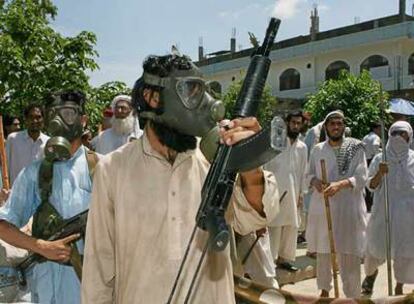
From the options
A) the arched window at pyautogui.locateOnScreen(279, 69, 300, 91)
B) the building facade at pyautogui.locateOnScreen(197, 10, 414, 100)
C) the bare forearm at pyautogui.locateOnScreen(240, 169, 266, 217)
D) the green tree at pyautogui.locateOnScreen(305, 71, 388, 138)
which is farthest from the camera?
the arched window at pyautogui.locateOnScreen(279, 69, 300, 91)

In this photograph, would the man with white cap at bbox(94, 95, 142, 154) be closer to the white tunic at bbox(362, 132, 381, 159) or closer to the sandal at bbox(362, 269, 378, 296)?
the sandal at bbox(362, 269, 378, 296)

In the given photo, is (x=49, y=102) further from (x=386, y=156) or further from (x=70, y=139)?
(x=386, y=156)

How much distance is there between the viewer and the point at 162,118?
2.32 metres

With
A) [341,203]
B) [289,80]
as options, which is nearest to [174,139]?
[341,203]

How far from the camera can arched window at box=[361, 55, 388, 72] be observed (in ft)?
112

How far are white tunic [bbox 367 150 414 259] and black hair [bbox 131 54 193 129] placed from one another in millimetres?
4883

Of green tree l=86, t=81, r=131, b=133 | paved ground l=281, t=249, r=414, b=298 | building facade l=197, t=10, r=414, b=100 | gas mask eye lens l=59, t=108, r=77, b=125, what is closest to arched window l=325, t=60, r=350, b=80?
building facade l=197, t=10, r=414, b=100

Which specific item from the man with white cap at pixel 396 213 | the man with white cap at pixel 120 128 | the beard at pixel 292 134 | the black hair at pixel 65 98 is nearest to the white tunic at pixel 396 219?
the man with white cap at pixel 396 213

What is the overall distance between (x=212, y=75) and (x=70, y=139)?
4089 centimetres

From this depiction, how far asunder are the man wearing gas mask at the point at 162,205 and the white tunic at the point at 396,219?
4.87 m

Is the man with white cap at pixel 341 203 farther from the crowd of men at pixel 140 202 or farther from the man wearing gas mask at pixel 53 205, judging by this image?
the man wearing gas mask at pixel 53 205

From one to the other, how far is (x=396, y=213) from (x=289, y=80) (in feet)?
109

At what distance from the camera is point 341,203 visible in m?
6.70

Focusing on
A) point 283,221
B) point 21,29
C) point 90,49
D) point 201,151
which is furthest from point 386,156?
point 21,29
